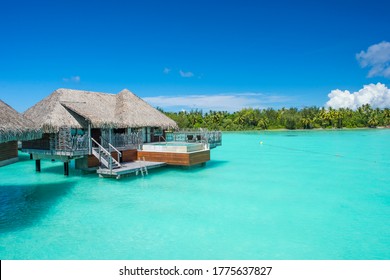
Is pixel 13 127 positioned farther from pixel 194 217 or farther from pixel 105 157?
pixel 194 217

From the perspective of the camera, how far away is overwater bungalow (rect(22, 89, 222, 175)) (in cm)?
1423

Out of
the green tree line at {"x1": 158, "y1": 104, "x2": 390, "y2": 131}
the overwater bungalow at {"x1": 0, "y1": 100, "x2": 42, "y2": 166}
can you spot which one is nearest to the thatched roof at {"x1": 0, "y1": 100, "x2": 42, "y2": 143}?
the overwater bungalow at {"x1": 0, "y1": 100, "x2": 42, "y2": 166}

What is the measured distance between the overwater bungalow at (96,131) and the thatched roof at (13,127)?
3070 millimetres

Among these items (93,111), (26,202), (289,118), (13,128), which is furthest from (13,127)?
(289,118)

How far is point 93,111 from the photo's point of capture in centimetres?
1557

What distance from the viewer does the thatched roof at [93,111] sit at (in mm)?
14414

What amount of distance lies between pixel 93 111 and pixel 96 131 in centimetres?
140

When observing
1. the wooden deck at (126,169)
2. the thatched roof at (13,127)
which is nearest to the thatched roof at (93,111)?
the wooden deck at (126,169)

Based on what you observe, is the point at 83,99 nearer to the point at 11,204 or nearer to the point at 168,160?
the point at 168,160

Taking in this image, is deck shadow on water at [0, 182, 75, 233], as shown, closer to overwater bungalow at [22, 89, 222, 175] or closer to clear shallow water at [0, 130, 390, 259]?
→ clear shallow water at [0, 130, 390, 259]

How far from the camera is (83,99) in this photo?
16.7 metres

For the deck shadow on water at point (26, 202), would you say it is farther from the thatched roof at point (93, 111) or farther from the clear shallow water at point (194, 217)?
the thatched roof at point (93, 111)

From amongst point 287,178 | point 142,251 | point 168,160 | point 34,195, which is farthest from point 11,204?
point 287,178
